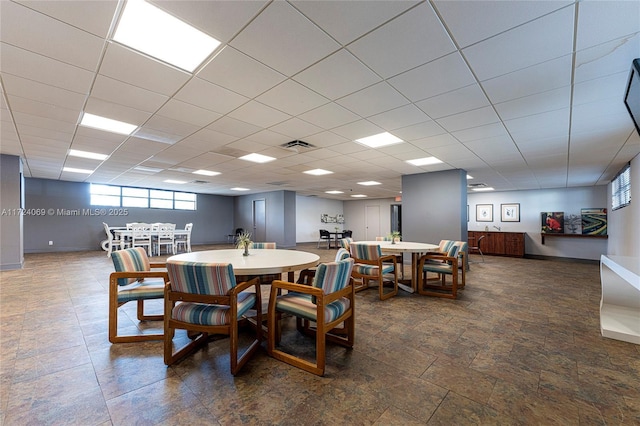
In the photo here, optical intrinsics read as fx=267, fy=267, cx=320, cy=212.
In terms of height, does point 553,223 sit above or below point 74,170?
below

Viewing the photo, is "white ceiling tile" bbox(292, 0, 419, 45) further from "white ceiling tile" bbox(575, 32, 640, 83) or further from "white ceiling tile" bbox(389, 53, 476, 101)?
"white ceiling tile" bbox(575, 32, 640, 83)

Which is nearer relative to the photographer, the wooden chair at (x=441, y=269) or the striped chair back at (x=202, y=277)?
the striped chair back at (x=202, y=277)

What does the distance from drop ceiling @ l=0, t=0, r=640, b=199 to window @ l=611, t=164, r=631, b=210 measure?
1.05 m

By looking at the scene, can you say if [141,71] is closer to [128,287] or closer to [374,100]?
[128,287]

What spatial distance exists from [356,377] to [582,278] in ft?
21.5

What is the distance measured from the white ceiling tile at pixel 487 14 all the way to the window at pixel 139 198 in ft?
41.1

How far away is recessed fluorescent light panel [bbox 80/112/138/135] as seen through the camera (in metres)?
3.54

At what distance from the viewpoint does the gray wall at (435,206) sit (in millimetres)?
6578

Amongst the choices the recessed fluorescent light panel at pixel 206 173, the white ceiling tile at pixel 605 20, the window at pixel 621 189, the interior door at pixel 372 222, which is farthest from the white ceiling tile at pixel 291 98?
the interior door at pixel 372 222

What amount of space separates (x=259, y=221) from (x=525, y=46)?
11272 millimetres

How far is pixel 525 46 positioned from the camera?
6.61ft

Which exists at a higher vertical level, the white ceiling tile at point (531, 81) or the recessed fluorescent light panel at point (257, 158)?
the white ceiling tile at point (531, 81)

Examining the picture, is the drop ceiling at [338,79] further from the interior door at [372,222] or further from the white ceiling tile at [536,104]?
the interior door at [372,222]

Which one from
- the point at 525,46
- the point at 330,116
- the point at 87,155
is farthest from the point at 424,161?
the point at 87,155
